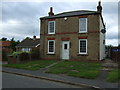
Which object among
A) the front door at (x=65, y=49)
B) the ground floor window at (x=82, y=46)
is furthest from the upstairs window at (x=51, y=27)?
the ground floor window at (x=82, y=46)

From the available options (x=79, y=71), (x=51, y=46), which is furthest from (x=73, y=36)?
(x=79, y=71)

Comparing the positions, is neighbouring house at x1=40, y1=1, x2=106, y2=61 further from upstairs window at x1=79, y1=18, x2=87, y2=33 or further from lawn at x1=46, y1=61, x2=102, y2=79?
lawn at x1=46, y1=61, x2=102, y2=79

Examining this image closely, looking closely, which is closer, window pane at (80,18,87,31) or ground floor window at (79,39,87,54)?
ground floor window at (79,39,87,54)

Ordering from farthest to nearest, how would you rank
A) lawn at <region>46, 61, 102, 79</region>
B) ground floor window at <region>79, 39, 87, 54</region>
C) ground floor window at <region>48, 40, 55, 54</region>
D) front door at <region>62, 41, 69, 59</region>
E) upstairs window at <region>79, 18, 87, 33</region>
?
1. ground floor window at <region>48, 40, 55, 54</region>
2. front door at <region>62, 41, 69, 59</region>
3. upstairs window at <region>79, 18, 87, 33</region>
4. ground floor window at <region>79, 39, 87, 54</region>
5. lawn at <region>46, 61, 102, 79</region>

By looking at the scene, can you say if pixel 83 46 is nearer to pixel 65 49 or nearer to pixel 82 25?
pixel 65 49

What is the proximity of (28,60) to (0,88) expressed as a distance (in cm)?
1189

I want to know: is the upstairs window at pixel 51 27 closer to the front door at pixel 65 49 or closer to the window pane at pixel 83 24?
the front door at pixel 65 49

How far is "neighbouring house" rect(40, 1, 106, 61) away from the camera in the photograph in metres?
18.5

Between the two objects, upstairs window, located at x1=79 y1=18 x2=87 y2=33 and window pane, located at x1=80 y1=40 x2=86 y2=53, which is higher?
upstairs window, located at x1=79 y1=18 x2=87 y2=33

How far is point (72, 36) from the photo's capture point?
773 inches

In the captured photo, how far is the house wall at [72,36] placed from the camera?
60.4 ft

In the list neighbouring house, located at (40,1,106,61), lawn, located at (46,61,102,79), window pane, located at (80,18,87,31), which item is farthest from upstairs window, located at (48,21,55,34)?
lawn, located at (46,61,102,79)

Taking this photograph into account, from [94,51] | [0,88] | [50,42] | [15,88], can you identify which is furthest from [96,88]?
[50,42]

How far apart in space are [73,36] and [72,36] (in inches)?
5.5
